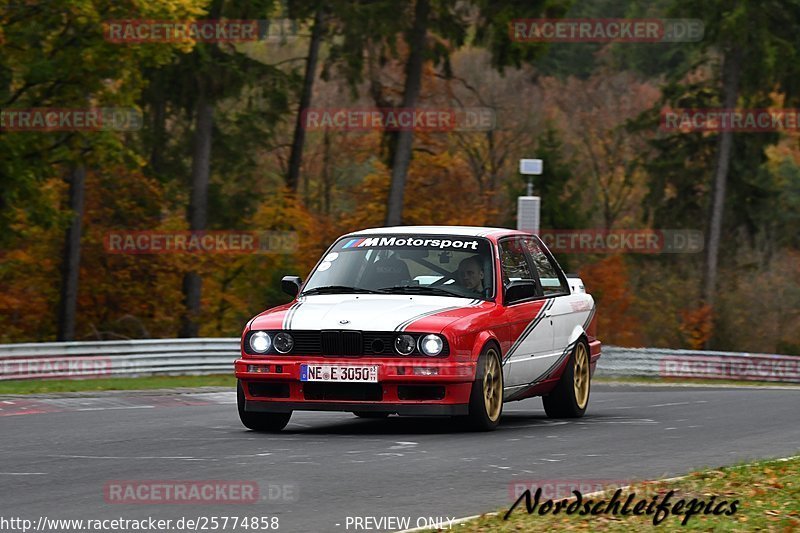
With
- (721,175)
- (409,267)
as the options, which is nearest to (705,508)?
(409,267)

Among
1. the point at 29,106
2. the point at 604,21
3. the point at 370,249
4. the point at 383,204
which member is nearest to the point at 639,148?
the point at 604,21

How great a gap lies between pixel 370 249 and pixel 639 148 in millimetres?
52698

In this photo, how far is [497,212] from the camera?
57625 millimetres

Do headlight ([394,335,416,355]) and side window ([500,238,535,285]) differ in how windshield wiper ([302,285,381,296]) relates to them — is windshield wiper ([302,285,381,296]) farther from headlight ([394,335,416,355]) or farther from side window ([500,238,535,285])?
side window ([500,238,535,285])

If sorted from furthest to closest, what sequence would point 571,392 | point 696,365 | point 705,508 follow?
point 696,365 < point 571,392 < point 705,508

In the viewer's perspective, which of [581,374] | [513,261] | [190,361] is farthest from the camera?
[190,361]

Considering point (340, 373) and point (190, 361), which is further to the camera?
point (190, 361)

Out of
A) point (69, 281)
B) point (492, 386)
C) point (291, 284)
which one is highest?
point (291, 284)

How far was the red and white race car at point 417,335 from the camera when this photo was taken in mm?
12102

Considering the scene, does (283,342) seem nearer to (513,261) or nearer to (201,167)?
(513,261)

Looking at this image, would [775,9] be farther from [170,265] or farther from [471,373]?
[471,373]

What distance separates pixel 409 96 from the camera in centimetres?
4125

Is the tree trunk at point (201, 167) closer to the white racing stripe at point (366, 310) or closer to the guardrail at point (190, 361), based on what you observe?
the guardrail at point (190, 361)

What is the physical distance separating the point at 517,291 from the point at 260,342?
2.40 m
